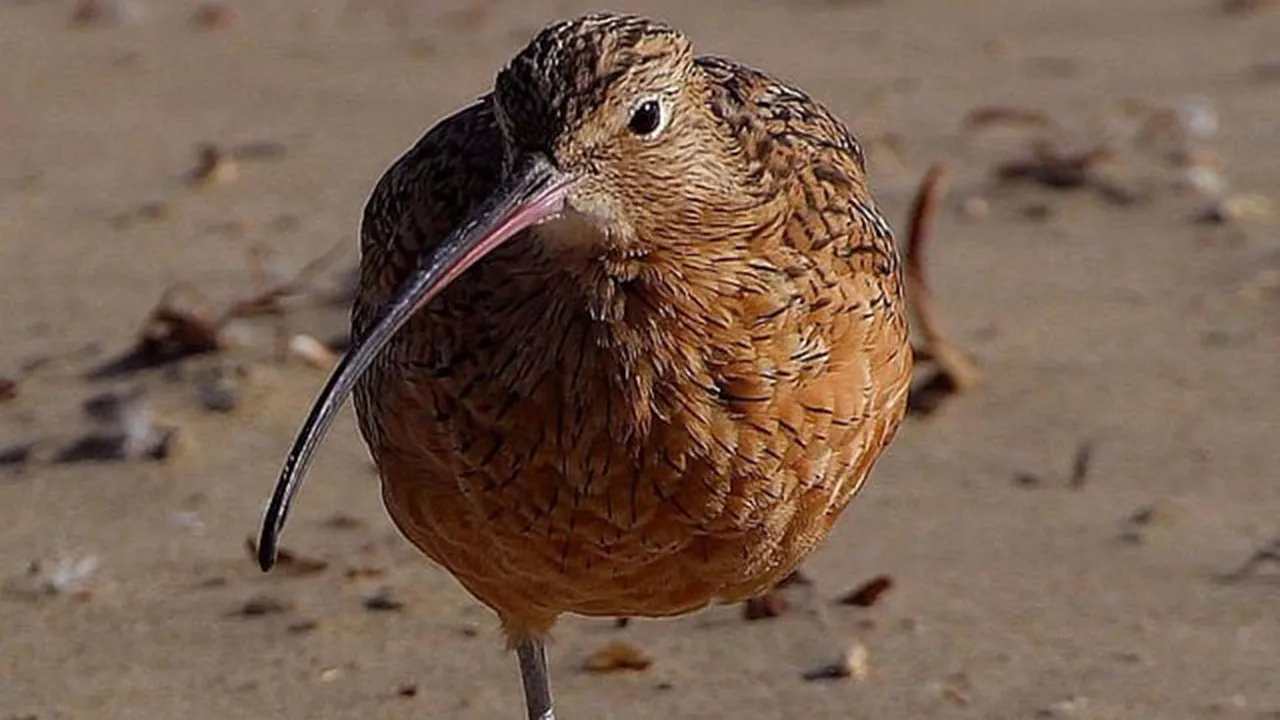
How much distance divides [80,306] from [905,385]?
10.0ft

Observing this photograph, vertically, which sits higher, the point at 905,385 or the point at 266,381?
the point at 905,385

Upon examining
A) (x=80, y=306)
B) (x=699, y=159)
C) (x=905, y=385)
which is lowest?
(x=80, y=306)

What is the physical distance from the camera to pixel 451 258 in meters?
4.31

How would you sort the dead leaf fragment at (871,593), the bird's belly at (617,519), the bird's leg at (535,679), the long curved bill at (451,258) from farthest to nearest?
1. the dead leaf fragment at (871,593)
2. the bird's leg at (535,679)
3. the bird's belly at (617,519)
4. the long curved bill at (451,258)

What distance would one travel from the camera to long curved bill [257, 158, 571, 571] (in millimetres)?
4258

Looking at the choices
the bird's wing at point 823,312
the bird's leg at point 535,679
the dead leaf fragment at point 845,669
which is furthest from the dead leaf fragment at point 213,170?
the bird's wing at point 823,312

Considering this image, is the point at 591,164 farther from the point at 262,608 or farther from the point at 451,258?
the point at 262,608

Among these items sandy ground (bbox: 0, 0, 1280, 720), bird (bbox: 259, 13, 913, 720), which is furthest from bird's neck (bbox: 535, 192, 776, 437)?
sandy ground (bbox: 0, 0, 1280, 720)

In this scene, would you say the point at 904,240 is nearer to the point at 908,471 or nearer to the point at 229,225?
the point at 908,471

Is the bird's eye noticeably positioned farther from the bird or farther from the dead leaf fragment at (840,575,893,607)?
the dead leaf fragment at (840,575,893,607)

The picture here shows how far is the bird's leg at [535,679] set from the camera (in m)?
5.40

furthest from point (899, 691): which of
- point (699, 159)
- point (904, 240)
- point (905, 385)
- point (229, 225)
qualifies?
point (229, 225)

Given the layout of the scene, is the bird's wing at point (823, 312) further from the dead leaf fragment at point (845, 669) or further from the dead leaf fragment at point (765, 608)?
the dead leaf fragment at point (765, 608)

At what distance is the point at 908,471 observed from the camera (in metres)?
6.72
